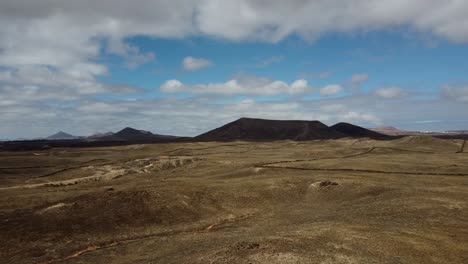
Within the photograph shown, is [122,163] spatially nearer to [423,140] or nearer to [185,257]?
[185,257]

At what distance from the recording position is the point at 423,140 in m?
178

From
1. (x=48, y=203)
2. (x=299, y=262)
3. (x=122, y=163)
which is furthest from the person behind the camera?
(x=122, y=163)

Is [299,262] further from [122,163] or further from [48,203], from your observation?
[122,163]

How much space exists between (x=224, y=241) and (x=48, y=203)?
86.7 ft

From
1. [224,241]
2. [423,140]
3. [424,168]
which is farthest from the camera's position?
[423,140]

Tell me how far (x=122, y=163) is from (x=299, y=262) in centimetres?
9827

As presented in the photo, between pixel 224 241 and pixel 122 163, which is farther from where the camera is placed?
pixel 122 163

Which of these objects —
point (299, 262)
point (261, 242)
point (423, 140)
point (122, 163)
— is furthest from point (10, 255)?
point (423, 140)

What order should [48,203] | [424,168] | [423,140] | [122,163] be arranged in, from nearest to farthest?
1. [48,203]
2. [424,168]
3. [122,163]
4. [423,140]

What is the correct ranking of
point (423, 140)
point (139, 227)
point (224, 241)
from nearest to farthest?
point (224, 241) → point (139, 227) → point (423, 140)

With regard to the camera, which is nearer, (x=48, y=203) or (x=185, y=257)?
(x=185, y=257)

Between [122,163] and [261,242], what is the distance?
93842 millimetres

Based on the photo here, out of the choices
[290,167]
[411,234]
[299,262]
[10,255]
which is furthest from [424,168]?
[10,255]

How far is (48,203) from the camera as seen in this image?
5159 cm
